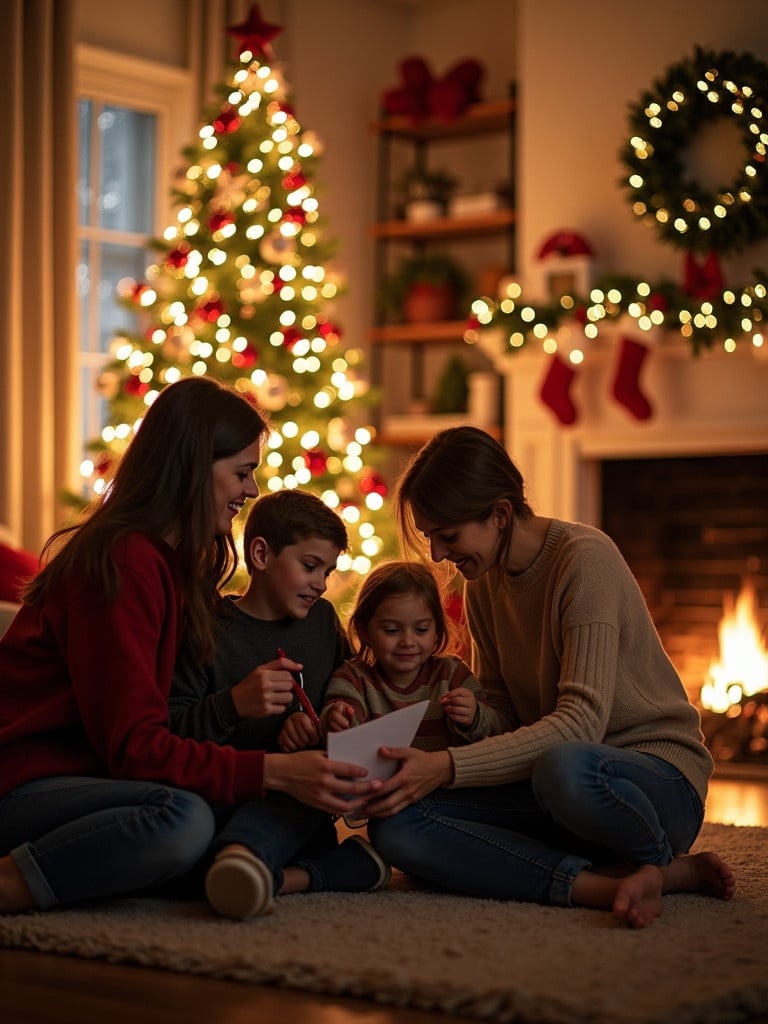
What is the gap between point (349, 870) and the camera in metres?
2.47

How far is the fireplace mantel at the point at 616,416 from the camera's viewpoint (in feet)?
16.5

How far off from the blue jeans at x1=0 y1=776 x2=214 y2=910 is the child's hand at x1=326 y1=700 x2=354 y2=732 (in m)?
0.28

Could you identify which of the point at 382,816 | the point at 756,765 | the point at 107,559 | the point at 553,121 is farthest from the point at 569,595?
the point at 553,121

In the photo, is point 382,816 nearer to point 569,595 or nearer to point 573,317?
point 569,595

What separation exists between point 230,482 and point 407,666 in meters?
0.44

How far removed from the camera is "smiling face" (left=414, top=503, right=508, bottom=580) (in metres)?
2.48

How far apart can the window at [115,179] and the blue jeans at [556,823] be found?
3.35 meters

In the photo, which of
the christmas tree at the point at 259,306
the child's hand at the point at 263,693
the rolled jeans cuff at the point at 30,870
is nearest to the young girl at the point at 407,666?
the child's hand at the point at 263,693

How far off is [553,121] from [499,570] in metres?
3.18

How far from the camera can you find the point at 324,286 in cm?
511

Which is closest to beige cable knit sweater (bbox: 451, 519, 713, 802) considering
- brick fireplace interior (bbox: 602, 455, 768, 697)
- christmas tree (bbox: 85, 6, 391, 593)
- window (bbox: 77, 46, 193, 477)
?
christmas tree (bbox: 85, 6, 391, 593)

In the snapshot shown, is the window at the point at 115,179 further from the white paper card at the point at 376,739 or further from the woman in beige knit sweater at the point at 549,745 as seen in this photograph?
the white paper card at the point at 376,739

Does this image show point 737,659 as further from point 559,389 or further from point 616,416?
point 559,389

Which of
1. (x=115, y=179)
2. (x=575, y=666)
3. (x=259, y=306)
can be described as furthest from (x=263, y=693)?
(x=115, y=179)
